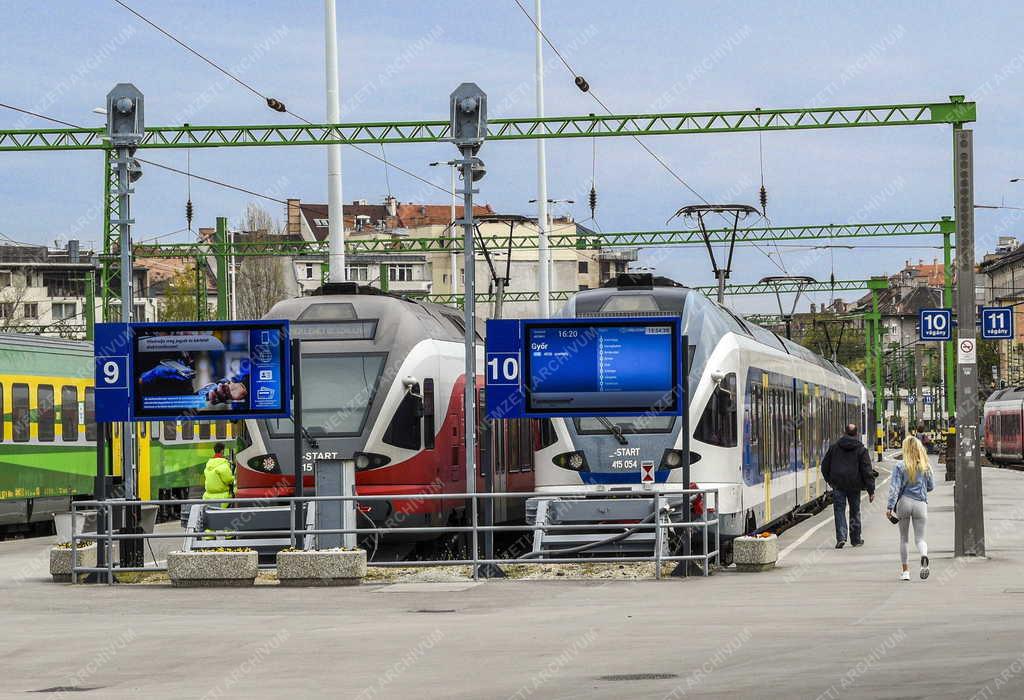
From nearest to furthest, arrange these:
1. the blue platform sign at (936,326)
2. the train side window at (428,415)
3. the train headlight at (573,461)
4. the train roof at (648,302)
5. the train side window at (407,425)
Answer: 1. the train headlight at (573,461)
2. the train side window at (407,425)
3. the train roof at (648,302)
4. the train side window at (428,415)
5. the blue platform sign at (936,326)

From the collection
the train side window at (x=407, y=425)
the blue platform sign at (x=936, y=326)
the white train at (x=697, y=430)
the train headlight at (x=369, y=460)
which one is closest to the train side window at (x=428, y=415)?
the train side window at (x=407, y=425)

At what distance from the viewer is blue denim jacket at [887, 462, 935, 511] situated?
1886 cm

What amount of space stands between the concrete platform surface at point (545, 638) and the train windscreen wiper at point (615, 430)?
2777 millimetres

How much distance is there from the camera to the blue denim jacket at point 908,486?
18.9 metres

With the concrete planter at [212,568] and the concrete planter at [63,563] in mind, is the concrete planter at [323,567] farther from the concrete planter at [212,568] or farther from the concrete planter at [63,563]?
the concrete planter at [63,563]

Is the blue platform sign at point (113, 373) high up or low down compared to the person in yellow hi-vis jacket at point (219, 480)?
up

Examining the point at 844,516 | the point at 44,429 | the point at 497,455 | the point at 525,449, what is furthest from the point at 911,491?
the point at 44,429

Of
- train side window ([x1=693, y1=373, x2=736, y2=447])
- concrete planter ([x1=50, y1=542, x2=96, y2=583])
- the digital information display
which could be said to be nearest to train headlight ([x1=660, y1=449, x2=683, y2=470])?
train side window ([x1=693, y1=373, x2=736, y2=447])

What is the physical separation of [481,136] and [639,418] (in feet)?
13.9

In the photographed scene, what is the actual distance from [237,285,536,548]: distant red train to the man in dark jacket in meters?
4.79

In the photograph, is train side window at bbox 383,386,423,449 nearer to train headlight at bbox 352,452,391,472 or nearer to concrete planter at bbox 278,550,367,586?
train headlight at bbox 352,452,391,472

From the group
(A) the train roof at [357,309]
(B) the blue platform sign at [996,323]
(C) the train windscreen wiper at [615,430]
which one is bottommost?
(C) the train windscreen wiper at [615,430]

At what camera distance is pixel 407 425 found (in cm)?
2283

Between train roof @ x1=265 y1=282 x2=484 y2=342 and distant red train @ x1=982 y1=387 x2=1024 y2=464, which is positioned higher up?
train roof @ x1=265 y1=282 x2=484 y2=342
